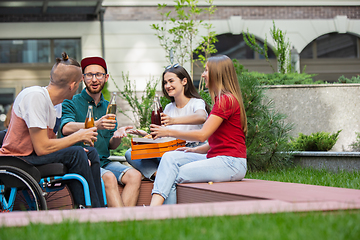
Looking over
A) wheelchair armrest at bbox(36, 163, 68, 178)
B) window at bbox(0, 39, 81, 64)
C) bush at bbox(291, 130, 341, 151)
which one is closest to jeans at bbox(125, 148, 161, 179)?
wheelchair armrest at bbox(36, 163, 68, 178)

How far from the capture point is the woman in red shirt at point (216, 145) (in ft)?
11.0

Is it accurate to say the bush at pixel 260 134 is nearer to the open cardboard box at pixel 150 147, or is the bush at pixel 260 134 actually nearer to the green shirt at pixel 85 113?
the open cardboard box at pixel 150 147

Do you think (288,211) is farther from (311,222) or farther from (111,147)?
(111,147)

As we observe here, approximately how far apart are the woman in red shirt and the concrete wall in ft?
16.8

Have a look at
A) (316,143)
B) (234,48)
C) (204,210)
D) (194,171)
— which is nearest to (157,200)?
(194,171)

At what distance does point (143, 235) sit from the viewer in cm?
168

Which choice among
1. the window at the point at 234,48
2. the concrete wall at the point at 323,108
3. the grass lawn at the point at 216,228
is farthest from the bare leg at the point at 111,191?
the window at the point at 234,48

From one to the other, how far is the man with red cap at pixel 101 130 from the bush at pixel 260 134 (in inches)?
110

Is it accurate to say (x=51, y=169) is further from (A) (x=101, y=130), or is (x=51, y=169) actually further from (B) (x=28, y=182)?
(A) (x=101, y=130)

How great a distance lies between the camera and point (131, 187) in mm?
3824

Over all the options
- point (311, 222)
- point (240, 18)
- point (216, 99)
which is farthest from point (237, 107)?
point (240, 18)

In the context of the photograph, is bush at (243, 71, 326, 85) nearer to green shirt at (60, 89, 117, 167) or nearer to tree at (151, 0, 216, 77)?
tree at (151, 0, 216, 77)

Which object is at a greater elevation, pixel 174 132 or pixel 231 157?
pixel 174 132

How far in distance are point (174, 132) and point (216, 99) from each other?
50 centimetres
